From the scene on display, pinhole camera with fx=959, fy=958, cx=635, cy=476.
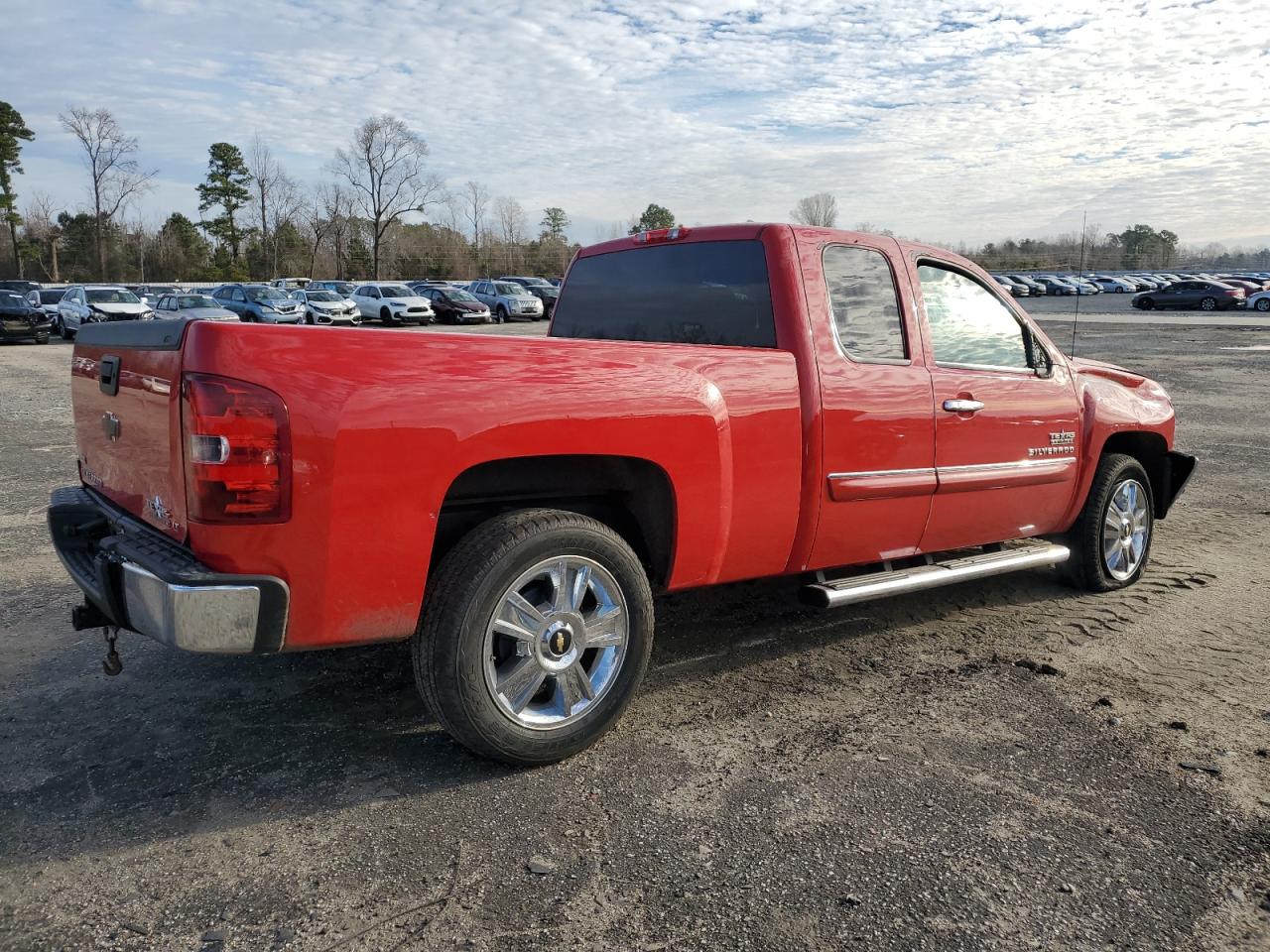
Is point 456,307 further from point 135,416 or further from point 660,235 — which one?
point 135,416

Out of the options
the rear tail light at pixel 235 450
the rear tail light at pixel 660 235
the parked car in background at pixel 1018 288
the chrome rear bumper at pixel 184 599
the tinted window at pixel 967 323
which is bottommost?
the chrome rear bumper at pixel 184 599

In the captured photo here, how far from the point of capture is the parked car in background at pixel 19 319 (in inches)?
1069

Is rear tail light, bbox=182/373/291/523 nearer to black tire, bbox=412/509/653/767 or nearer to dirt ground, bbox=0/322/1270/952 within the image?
black tire, bbox=412/509/653/767

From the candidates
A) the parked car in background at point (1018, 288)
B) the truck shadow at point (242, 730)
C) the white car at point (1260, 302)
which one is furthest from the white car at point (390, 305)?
the parked car in background at point (1018, 288)

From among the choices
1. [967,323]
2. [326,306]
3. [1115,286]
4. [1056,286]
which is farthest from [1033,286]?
[967,323]

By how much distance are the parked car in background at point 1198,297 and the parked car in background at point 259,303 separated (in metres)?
41.6

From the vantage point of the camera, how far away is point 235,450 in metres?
2.73

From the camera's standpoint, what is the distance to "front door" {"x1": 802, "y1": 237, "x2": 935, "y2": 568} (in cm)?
401

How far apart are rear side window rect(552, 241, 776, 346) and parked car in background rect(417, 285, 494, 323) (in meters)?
33.5

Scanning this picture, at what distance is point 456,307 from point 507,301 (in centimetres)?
A: 220

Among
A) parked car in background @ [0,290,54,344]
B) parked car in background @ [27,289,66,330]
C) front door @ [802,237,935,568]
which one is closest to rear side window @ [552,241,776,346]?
front door @ [802,237,935,568]

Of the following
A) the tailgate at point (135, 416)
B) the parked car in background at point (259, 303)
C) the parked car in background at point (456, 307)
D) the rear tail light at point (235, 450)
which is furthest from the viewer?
the parked car in background at point (456, 307)

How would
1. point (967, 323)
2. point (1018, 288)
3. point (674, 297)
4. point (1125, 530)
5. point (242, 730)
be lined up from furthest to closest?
1. point (1018, 288)
2. point (1125, 530)
3. point (967, 323)
4. point (674, 297)
5. point (242, 730)

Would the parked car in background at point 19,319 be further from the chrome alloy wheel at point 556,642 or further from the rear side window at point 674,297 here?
the chrome alloy wheel at point 556,642
